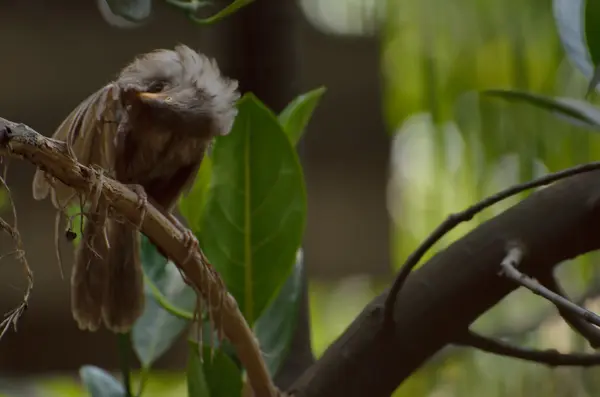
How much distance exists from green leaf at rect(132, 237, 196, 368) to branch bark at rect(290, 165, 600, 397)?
12.0 inches

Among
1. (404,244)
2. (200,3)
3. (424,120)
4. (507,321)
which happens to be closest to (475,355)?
(507,321)

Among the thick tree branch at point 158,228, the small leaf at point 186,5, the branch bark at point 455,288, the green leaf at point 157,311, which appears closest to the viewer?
the thick tree branch at point 158,228

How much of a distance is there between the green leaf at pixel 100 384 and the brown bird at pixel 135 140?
0.06m

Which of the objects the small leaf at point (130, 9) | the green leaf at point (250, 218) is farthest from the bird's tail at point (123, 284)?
the small leaf at point (130, 9)

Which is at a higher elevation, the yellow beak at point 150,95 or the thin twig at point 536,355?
the yellow beak at point 150,95

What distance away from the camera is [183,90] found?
0.97m

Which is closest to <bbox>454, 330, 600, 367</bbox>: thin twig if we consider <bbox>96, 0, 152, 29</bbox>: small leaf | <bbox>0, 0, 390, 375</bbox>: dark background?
<bbox>96, 0, 152, 29</bbox>: small leaf

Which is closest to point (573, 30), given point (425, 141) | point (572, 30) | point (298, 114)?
Answer: point (572, 30)

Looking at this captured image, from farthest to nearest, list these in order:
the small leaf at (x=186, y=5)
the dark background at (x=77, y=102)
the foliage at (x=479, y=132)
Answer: the dark background at (x=77, y=102) < the foliage at (x=479, y=132) < the small leaf at (x=186, y=5)

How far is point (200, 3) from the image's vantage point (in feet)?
2.62

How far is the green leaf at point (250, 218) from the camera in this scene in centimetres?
81

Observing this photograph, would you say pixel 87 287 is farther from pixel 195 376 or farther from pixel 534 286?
pixel 534 286

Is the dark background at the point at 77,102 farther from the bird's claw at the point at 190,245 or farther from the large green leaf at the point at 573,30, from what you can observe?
the bird's claw at the point at 190,245

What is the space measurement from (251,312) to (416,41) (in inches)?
43.1
